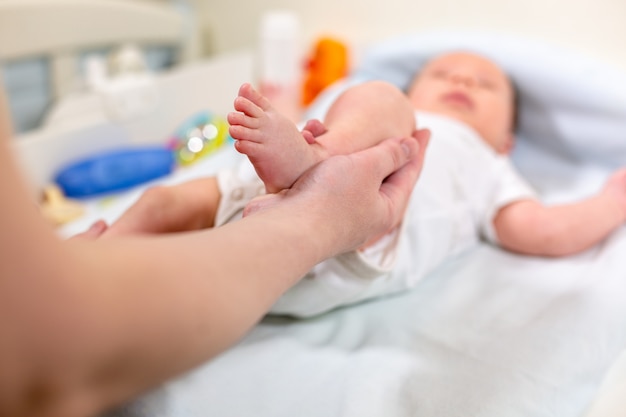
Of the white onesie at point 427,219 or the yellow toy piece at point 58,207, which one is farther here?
the yellow toy piece at point 58,207

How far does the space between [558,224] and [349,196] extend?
0.51 meters

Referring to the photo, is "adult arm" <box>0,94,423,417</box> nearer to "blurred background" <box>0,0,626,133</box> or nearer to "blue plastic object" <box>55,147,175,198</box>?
"blue plastic object" <box>55,147,175,198</box>

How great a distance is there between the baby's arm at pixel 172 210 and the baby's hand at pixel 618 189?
2.07 feet

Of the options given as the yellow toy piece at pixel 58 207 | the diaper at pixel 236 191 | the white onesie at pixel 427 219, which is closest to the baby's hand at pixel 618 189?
the white onesie at pixel 427 219

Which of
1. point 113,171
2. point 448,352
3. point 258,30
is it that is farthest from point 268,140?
point 258,30

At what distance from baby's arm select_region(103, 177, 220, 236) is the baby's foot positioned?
0.60ft

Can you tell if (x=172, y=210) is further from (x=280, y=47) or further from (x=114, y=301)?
(x=280, y=47)

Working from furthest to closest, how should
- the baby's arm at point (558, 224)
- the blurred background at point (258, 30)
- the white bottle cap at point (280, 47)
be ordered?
1. the white bottle cap at point (280, 47)
2. the blurred background at point (258, 30)
3. the baby's arm at point (558, 224)

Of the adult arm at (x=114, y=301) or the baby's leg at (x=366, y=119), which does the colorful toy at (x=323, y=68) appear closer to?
the baby's leg at (x=366, y=119)

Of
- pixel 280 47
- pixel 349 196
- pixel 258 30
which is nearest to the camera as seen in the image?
pixel 349 196

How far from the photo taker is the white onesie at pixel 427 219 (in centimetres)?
65

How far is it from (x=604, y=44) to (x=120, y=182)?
98 cm

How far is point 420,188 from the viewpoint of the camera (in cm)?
82

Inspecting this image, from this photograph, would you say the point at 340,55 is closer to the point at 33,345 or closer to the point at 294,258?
the point at 294,258
